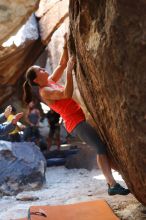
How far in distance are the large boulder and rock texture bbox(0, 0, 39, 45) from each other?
202 centimetres

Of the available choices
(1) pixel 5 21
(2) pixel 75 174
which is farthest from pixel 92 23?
(2) pixel 75 174

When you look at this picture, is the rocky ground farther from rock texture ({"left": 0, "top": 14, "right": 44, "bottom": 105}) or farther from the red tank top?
rock texture ({"left": 0, "top": 14, "right": 44, "bottom": 105})

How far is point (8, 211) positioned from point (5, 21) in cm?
296

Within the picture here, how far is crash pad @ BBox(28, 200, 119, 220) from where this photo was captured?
371 centimetres

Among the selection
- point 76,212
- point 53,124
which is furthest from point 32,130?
point 76,212

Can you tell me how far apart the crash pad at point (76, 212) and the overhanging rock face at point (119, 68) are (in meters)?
0.61

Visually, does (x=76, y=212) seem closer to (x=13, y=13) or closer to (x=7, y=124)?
(x=7, y=124)

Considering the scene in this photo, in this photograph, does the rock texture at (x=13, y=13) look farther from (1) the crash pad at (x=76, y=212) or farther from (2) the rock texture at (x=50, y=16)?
(1) the crash pad at (x=76, y=212)

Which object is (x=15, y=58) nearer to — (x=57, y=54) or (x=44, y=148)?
(x=57, y=54)

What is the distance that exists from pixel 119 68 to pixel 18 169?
4371 mm

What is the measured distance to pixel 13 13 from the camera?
246 inches

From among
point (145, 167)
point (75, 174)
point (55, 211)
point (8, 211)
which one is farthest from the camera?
point (75, 174)

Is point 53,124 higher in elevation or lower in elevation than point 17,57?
lower

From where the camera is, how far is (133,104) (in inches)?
102
